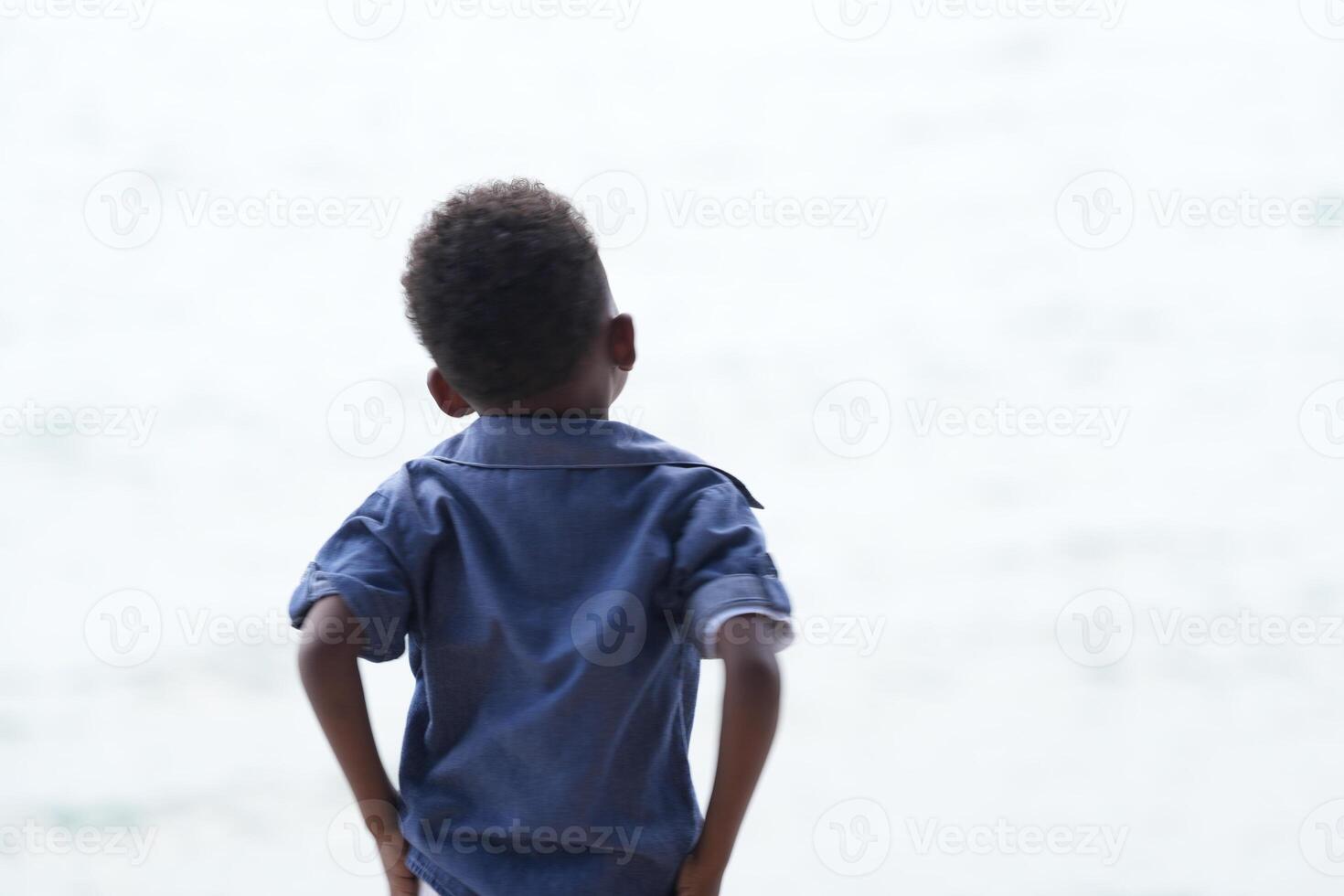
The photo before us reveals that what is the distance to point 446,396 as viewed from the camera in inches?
36.6

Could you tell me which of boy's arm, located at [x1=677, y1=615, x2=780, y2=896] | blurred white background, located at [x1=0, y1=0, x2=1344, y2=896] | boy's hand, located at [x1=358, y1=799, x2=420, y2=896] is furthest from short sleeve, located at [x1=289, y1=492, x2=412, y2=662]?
blurred white background, located at [x1=0, y1=0, x2=1344, y2=896]

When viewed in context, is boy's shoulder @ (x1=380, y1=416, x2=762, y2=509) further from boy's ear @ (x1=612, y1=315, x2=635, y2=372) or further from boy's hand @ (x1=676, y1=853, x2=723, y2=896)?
boy's hand @ (x1=676, y1=853, x2=723, y2=896)

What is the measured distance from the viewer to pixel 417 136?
155 centimetres

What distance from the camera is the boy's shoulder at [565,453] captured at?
868mm

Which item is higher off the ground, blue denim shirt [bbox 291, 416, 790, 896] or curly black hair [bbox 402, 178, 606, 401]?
curly black hair [bbox 402, 178, 606, 401]

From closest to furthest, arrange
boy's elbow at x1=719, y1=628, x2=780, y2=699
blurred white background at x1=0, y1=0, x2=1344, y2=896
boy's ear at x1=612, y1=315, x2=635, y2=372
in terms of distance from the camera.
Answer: boy's elbow at x1=719, y1=628, x2=780, y2=699, boy's ear at x1=612, y1=315, x2=635, y2=372, blurred white background at x1=0, y1=0, x2=1344, y2=896

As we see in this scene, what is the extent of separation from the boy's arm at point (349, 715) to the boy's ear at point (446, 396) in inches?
6.6

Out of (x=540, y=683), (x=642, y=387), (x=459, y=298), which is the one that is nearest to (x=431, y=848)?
(x=540, y=683)

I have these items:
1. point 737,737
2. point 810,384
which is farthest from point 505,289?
point 810,384

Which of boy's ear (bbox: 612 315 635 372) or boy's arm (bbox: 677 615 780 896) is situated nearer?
boy's arm (bbox: 677 615 780 896)

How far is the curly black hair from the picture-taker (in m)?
0.85

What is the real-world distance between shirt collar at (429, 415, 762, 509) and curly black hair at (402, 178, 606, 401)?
24 mm

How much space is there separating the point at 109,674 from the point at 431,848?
33.3 inches

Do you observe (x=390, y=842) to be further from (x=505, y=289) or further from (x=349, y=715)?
(x=505, y=289)
